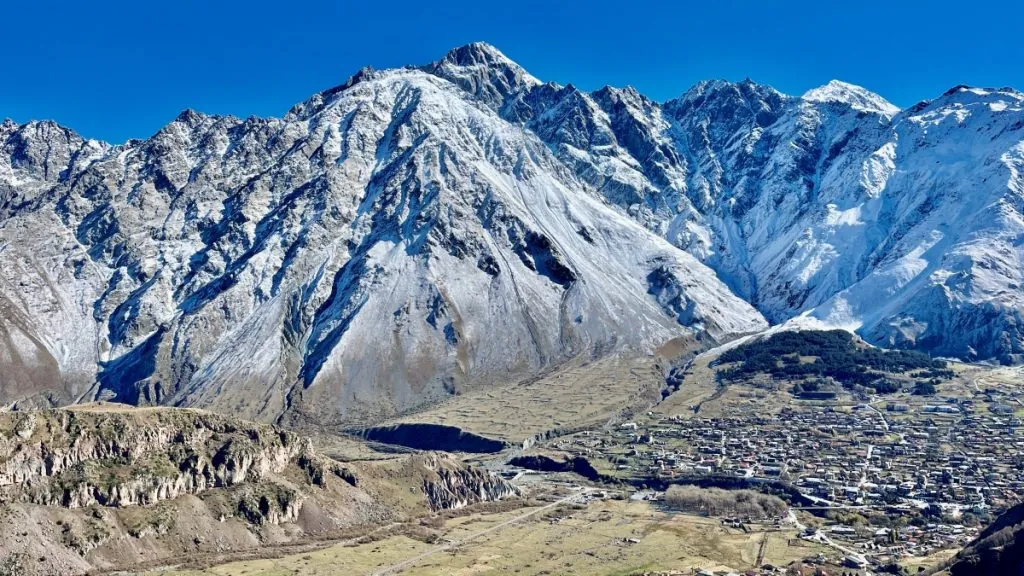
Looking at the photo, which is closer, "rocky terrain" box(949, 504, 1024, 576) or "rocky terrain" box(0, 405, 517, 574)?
"rocky terrain" box(949, 504, 1024, 576)

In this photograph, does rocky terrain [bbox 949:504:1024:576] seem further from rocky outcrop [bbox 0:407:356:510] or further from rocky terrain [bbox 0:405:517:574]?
rocky outcrop [bbox 0:407:356:510]

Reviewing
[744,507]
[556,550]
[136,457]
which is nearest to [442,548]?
[556,550]

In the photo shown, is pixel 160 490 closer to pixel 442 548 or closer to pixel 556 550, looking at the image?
pixel 442 548

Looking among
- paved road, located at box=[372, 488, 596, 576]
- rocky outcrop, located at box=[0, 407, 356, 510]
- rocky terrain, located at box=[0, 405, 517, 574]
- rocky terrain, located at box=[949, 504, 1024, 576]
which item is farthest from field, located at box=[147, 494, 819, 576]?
rocky terrain, located at box=[949, 504, 1024, 576]

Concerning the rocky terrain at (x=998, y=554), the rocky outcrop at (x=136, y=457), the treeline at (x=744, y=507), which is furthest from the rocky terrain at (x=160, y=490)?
the rocky terrain at (x=998, y=554)


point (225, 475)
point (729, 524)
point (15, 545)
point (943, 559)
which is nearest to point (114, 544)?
point (15, 545)

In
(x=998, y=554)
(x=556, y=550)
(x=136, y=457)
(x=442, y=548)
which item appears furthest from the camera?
(x=442, y=548)

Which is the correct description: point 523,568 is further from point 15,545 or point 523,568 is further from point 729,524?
point 15,545
